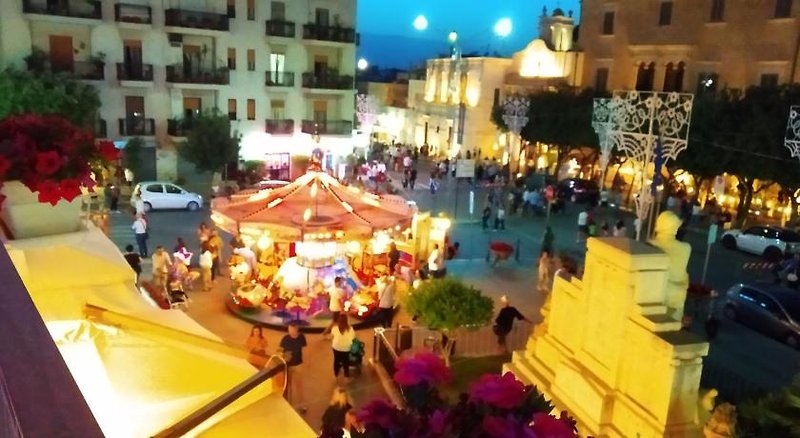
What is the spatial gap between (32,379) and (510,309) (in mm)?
11664

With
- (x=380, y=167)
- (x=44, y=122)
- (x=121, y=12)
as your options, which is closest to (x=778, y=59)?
(x=380, y=167)

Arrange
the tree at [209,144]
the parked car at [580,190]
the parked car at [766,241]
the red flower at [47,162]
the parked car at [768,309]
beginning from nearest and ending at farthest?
the red flower at [47,162], the parked car at [768,309], the parked car at [766,241], the tree at [209,144], the parked car at [580,190]

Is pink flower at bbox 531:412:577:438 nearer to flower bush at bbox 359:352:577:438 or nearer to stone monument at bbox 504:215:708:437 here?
flower bush at bbox 359:352:577:438

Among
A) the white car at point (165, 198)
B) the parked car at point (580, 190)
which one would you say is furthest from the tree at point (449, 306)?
the parked car at point (580, 190)

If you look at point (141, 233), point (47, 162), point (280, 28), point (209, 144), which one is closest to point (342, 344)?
point (47, 162)

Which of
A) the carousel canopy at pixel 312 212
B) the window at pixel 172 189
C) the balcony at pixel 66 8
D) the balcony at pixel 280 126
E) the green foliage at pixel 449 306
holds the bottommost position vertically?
the window at pixel 172 189

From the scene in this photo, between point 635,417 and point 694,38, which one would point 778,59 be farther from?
point 635,417

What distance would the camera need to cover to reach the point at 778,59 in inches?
1049

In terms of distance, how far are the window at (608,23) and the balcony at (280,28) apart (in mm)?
16176

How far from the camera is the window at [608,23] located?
35188mm

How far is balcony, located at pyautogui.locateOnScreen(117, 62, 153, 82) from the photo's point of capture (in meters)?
28.8

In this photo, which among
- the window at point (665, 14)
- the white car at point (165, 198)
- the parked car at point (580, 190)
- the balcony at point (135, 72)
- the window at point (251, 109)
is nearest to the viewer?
the white car at point (165, 198)

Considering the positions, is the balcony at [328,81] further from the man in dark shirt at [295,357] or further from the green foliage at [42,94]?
the man in dark shirt at [295,357]

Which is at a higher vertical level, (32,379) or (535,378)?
(32,379)
